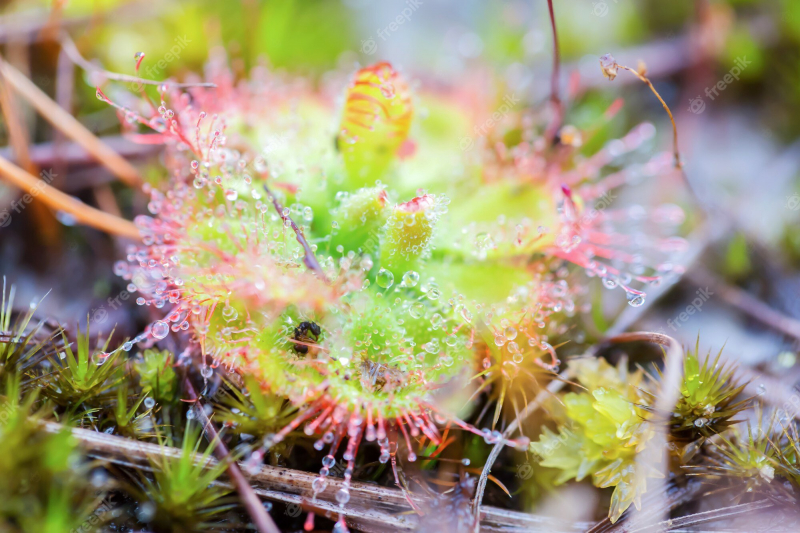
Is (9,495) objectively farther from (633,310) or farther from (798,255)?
(798,255)

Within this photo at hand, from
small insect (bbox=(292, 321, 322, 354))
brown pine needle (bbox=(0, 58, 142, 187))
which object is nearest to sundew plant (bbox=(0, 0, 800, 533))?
small insect (bbox=(292, 321, 322, 354))

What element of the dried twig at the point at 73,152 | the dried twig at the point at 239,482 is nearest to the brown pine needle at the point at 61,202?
the dried twig at the point at 73,152

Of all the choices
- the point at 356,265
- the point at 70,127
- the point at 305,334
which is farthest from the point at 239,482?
the point at 70,127

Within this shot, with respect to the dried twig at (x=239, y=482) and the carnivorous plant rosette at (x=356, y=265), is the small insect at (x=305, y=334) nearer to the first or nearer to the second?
the carnivorous plant rosette at (x=356, y=265)

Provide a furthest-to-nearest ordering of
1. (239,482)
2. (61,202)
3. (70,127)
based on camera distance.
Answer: (70,127) → (61,202) → (239,482)

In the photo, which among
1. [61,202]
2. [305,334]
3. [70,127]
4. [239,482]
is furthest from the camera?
[70,127]

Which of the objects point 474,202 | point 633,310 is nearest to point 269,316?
point 474,202

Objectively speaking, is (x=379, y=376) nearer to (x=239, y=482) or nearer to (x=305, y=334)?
(x=305, y=334)
